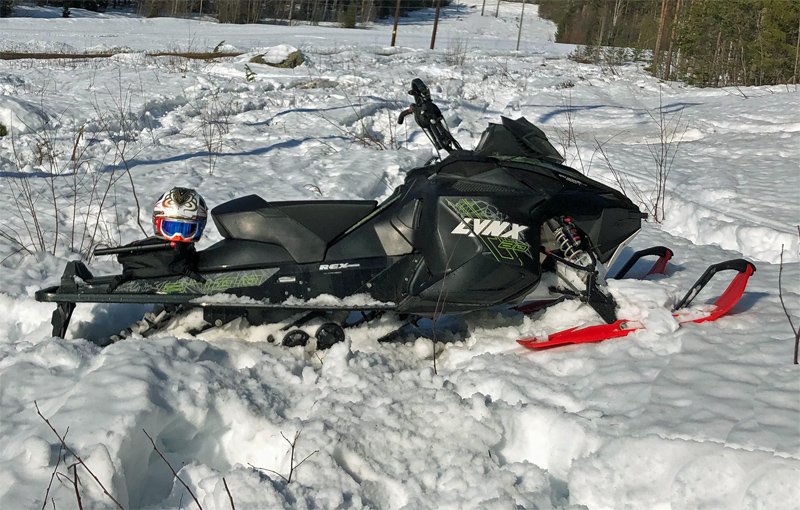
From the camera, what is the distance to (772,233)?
497 centimetres

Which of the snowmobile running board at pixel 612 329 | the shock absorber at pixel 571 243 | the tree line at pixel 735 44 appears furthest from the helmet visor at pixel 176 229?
the tree line at pixel 735 44

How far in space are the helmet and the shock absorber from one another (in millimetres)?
1680

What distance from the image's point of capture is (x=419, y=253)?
3211mm

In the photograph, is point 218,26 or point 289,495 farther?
point 218,26

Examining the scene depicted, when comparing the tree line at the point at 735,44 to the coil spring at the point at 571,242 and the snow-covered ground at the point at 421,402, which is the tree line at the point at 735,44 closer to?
the snow-covered ground at the point at 421,402

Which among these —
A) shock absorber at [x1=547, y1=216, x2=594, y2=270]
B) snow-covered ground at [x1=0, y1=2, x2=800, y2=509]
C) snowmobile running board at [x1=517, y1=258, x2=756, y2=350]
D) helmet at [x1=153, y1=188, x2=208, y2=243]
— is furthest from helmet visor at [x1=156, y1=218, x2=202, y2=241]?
shock absorber at [x1=547, y1=216, x2=594, y2=270]

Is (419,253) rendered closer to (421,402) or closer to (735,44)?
(421,402)

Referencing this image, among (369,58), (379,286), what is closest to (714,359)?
(379,286)

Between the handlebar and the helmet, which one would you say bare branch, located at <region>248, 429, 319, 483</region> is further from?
the handlebar

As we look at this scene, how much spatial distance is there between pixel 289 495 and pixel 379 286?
48.5 inches

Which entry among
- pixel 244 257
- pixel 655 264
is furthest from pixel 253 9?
pixel 244 257

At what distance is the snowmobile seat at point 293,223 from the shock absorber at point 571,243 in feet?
3.10

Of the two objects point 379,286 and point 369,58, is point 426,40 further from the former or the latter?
point 379,286

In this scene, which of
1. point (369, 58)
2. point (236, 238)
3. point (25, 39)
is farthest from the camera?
point (25, 39)
